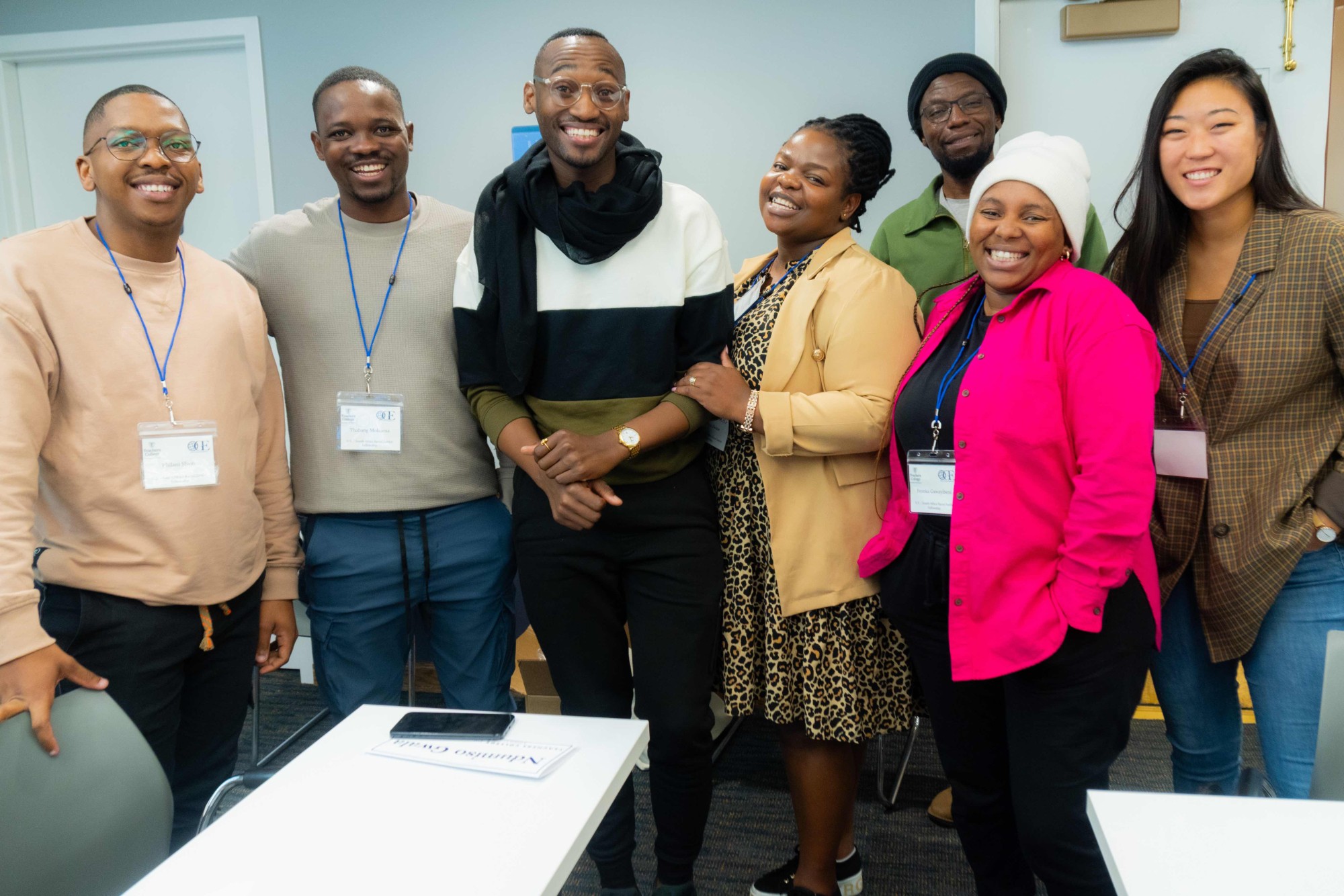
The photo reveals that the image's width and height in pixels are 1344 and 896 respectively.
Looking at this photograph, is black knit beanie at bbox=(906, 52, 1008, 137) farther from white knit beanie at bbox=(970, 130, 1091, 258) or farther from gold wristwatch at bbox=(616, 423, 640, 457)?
gold wristwatch at bbox=(616, 423, 640, 457)

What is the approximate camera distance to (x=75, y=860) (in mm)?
1248

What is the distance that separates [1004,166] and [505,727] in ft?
4.16

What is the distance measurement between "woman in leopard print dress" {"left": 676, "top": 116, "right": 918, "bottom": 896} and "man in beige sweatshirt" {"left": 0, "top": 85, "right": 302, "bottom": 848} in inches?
37.3

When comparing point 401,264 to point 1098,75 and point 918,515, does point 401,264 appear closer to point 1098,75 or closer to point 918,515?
point 918,515

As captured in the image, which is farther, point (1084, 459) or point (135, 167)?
point (135, 167)

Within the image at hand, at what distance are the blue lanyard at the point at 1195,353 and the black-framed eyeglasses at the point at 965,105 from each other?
1.02 metres

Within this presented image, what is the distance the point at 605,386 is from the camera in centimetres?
186

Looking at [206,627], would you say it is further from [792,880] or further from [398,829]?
[792,880]

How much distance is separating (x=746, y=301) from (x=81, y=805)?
154 cm

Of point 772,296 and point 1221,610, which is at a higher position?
point 772,296

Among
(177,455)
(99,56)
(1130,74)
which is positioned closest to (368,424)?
(177,455)

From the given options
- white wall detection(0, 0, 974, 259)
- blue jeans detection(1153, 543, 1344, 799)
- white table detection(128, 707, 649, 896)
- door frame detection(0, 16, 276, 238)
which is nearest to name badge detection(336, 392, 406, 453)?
white table detection(128, 707, 649, 896)

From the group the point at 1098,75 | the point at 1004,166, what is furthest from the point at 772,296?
the point at 1098,75

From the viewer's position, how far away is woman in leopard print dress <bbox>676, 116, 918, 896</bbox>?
1853 millimetres
